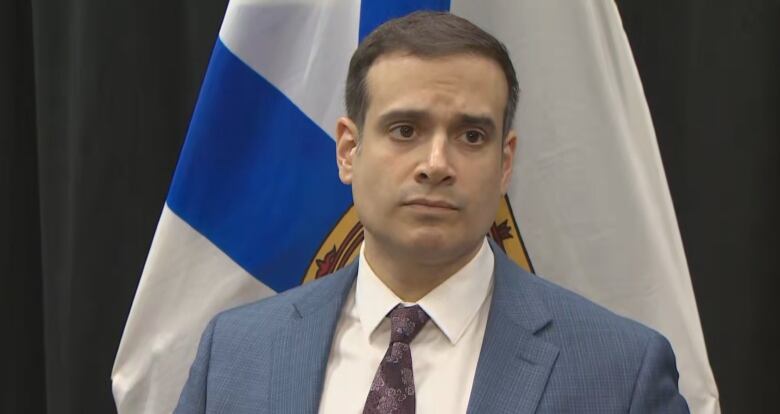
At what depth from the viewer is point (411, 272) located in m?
1.30

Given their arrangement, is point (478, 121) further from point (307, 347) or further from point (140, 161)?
point (140, 161)

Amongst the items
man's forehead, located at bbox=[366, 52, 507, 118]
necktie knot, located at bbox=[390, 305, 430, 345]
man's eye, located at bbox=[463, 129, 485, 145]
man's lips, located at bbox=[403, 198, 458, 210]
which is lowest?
necktie knot, located at bbox=[390, 305, 430, 345]

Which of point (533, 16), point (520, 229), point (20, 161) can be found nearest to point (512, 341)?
point (520, 229)

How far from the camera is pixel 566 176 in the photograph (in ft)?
5.23

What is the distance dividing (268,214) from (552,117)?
57 cm

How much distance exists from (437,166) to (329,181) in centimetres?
49

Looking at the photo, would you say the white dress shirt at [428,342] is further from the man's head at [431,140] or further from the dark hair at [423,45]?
the dark hair at [423,45]

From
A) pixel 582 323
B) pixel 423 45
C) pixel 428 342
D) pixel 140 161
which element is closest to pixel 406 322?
pixel 428 342

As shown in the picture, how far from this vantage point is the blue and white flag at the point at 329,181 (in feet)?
5.15

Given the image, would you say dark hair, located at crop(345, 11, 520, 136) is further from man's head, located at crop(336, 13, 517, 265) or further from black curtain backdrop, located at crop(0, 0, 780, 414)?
black curtain backdrop, located at crop(0, 0, 780, 414)

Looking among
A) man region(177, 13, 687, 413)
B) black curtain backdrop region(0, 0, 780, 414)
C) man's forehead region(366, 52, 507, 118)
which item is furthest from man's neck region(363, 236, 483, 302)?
black curtain backdrop region(0, 0, 780, 414)

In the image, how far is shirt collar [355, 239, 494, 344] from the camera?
4.13 ft

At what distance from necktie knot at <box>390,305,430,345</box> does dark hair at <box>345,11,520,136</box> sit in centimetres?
29

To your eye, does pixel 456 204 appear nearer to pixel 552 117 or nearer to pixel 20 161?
pixel 552 117
